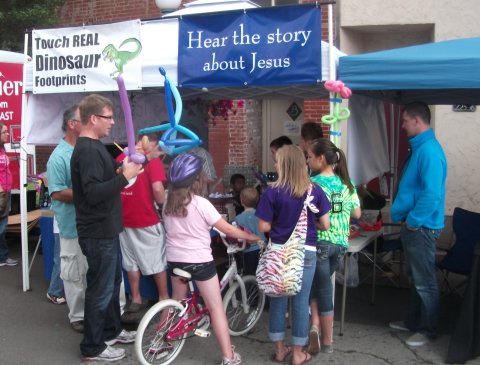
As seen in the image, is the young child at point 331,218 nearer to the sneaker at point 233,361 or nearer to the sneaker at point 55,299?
the sneaker at point 233,361

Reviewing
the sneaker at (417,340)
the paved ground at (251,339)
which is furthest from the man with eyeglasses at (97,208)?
the sneaker at (417,340)

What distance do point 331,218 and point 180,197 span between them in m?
1.15

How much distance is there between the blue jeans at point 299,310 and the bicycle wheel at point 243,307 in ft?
→ 1.87

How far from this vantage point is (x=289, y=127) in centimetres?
1022

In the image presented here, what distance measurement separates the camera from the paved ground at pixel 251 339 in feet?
14.8

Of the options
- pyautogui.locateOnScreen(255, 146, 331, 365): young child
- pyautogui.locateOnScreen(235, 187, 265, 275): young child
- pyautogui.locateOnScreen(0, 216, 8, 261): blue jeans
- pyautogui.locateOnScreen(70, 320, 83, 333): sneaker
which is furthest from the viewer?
pyautogui.locateOnScreen(0, 216, 8, 261): blue jeans

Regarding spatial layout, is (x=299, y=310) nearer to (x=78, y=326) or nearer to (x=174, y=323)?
(x=174, y=323)

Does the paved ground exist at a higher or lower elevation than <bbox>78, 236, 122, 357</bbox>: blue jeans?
lower

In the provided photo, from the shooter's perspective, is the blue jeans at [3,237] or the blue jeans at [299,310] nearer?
the blue jeans at [299,310]

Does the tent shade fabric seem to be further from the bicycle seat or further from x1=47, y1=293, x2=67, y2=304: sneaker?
x1=47, y1=293, x2=67, y2=304: sneaker

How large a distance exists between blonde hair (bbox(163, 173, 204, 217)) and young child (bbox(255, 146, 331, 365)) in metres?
0.46

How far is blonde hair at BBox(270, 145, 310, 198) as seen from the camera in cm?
399

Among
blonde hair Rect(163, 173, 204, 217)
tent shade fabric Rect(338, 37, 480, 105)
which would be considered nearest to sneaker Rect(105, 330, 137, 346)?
blonde hair Rect(163, 173, 204, 217)

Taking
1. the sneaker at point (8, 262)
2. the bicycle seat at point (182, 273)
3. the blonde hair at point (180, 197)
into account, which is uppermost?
the blonde hair at point (180, 197)
